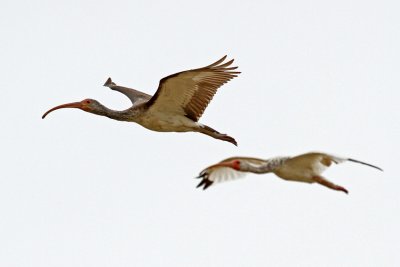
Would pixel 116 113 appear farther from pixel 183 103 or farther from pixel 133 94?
pixel 133 94

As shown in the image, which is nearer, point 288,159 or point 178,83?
point 288,159

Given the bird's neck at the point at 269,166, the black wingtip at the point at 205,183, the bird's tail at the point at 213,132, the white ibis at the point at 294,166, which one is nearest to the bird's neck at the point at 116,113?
the bird's tail at the point at 213,132

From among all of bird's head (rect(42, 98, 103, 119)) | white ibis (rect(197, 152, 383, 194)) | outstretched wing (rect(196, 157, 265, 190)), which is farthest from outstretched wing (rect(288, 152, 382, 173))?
bird's head (rect(42, 98, 103, 119))

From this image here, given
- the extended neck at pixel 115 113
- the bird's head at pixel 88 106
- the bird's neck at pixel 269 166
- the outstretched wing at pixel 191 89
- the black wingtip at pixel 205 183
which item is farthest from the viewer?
the bird's head at pixel 88 106

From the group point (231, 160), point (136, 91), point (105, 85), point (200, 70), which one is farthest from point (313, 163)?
point (105, 85)

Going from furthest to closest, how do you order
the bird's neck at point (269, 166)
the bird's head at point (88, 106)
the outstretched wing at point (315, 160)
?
the bird's head at point (88, 106) < the bird's neck at point (269, 166) < the outstretched wing at point (315, 160)

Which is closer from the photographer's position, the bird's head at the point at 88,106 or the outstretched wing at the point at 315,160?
the outstretched wing at the point at 315,160

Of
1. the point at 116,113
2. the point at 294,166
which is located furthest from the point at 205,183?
the point at 116,113

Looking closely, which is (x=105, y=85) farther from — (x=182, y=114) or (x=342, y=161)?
(x=342, y=161)

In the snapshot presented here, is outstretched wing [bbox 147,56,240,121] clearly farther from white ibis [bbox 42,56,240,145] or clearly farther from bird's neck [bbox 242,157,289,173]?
bird's neck [bbox 242,157,289,173]

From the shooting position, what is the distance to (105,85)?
4206 cm

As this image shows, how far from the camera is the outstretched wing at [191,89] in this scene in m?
32.7

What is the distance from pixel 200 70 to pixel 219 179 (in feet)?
14.6

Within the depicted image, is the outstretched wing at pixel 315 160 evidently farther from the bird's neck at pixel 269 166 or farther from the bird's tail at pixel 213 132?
the bird's tail at pixel 213 132
